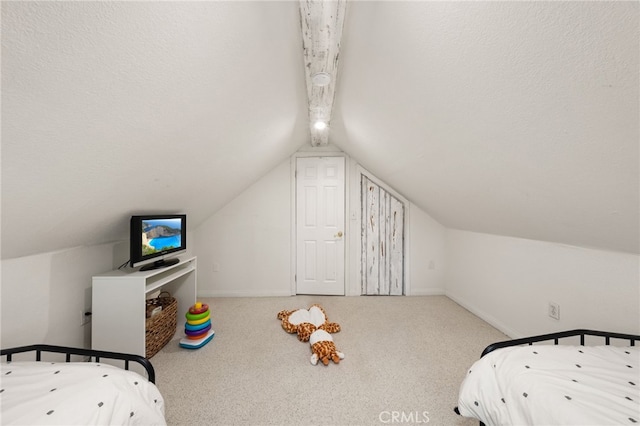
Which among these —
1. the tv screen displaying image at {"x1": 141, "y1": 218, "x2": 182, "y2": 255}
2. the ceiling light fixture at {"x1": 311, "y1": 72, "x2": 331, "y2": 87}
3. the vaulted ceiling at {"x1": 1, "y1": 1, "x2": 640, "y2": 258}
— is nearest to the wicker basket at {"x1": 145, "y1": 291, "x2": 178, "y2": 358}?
the tv screen displaying image at {"x1": 141, "y1": 218, "x2": 182, "y2": 255}

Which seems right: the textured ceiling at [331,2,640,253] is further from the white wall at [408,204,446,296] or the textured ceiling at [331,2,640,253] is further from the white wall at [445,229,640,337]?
the white wall at [408,204,446,296]

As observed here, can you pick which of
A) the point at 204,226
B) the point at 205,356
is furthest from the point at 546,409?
the point at 204,226

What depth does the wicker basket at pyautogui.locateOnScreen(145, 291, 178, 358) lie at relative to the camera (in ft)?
6.27

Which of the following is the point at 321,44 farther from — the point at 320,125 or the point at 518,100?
the point at 320,125

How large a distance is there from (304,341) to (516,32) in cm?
243

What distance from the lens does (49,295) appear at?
63.6 inches

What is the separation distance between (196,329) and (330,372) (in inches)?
48.9

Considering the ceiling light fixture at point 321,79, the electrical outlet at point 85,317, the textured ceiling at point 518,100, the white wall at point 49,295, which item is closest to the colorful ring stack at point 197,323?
the white wall at point 49,295

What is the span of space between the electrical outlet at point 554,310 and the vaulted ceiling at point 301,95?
0.53m

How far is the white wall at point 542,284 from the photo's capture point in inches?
58.8

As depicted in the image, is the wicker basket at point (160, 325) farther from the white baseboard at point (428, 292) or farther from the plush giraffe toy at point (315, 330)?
the white baseboard at point (428, 292)

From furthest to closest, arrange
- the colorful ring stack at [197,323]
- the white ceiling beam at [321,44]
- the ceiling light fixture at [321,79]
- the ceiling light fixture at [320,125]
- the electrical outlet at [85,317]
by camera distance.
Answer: the ceiling light fixture at [320,125], the colorful ring stack at [197,323], the electrical outlet at [85,317], the ceiling light fixture at [321,79], the white ceiling beam at [321,44]

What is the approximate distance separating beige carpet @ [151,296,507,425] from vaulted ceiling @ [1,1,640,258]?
1.23 m

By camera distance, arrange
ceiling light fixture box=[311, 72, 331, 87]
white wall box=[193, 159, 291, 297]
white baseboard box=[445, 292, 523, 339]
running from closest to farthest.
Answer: ceiling light fixture box=[311, 72, 331, 87]
white baseboard box=[445, 292, 523, 339]
white wall box=[193, 159, 291, 297]
